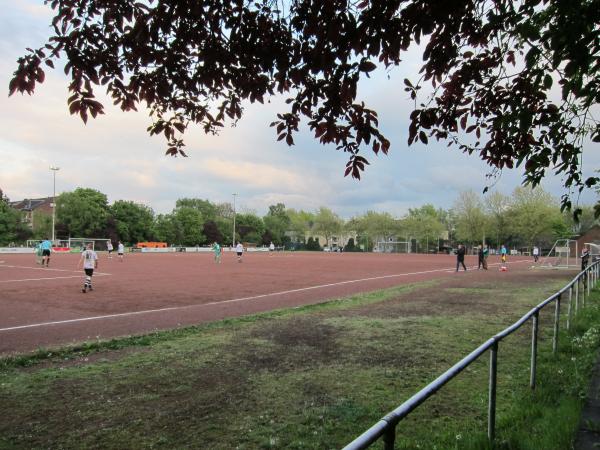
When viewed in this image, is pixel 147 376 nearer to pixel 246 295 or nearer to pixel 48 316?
pixel 48 316

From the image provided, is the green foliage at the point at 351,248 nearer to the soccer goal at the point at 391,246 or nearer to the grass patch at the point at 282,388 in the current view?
the soccer goal at the point at 391,246

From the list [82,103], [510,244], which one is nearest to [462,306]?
[82,103]

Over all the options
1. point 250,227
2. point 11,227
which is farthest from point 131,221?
point 250,227

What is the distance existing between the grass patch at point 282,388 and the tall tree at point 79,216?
76273mm

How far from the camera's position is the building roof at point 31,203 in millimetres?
109375

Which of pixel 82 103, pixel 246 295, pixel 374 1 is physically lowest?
pixel 246 295

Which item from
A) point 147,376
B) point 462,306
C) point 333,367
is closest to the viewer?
point 147,376

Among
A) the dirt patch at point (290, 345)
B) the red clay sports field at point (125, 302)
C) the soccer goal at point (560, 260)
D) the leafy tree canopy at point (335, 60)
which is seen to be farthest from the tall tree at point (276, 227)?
the leafy tree canopy at point (335, 60)

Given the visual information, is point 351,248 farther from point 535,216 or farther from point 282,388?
point 282,388

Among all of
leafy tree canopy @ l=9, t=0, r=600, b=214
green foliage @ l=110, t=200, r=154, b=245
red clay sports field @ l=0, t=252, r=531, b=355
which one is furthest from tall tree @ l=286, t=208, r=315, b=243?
leafy tree canopy @ l=9, t=0, r=600, b=214

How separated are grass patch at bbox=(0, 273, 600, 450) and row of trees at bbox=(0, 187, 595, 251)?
59577 millimetres

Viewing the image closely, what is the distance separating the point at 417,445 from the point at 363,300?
10.3 meters

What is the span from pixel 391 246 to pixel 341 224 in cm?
1656

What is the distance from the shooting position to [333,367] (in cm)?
673
